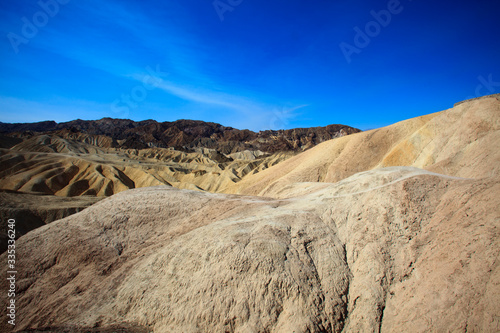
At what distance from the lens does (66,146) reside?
55156 mm

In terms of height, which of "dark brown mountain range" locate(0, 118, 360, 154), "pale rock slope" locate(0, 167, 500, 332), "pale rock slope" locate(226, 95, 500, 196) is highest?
"dark brown mountain range" locate(0, 118, 360, 154)

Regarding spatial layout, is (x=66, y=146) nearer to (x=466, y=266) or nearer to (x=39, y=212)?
(x=39, y=212)

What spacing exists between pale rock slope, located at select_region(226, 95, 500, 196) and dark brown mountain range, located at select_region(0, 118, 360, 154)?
172ft

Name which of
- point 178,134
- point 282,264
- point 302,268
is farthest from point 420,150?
point 178,134

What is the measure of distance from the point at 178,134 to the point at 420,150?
330 feet

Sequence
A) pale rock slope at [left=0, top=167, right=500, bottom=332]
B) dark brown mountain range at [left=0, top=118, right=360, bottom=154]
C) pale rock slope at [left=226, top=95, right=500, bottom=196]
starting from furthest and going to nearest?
dark brown mountain range at [left=0, top=118, right=360, bottom=154]
pale rock slope at [left=226, top=95, right=500, bottom=196]
pale rock slope at [left=0, top=167, right=500, bottom=332]

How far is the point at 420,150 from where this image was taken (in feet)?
43.5

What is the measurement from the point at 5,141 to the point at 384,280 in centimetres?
6748

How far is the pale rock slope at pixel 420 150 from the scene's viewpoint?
916cm

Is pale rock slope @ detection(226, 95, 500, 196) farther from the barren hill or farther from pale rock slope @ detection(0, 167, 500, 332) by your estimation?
pale rock slope @ detection(0, 167, 500, 332)

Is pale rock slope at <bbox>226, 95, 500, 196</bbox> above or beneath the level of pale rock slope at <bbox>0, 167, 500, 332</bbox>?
above

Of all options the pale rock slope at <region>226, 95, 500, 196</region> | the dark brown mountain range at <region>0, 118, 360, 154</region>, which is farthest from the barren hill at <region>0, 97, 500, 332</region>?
the dark brown mountain range at <region>0, 118, 360, 154</region>

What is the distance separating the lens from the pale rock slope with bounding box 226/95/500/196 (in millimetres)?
9164

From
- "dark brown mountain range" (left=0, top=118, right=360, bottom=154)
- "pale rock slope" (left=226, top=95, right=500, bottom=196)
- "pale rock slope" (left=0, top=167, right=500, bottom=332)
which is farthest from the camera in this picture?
"dark brown mountain range" (left=0, top=118, right=360, bottom=154)
